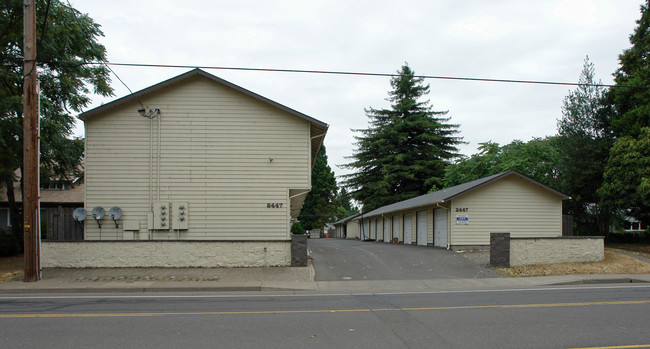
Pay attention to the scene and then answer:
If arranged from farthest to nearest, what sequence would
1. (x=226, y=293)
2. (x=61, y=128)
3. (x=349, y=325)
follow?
(x=61, y=128) → (x=226, y=293) → (x=349, y=325)

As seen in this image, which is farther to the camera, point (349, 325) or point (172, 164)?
point (172, 164)

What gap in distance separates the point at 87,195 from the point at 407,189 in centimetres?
4345

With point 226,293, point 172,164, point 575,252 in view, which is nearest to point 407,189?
point 575,252

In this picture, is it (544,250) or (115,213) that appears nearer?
(115,213)

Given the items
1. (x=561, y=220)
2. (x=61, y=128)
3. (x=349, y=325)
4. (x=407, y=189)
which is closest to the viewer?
(x=349, y=325)

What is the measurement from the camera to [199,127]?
18.5 meters

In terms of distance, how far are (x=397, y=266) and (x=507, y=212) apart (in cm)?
835

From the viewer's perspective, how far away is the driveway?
53.9 feet

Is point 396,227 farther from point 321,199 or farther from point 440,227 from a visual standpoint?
point 321,199

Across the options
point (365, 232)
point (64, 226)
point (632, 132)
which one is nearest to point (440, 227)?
point (632, 132)

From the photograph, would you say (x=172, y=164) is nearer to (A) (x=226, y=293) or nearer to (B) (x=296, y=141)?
(B) (x=296, y=141)

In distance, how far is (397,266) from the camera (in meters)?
18.5

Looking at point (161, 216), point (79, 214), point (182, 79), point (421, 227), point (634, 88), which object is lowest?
point (421, 227)

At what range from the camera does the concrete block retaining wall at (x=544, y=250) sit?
17938 mm
